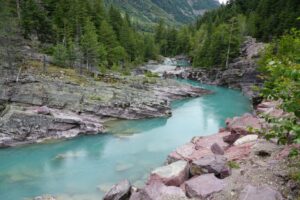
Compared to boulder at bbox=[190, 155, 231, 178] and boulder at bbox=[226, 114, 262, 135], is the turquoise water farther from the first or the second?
boulder at bbox=[226, 114, 262, 135]

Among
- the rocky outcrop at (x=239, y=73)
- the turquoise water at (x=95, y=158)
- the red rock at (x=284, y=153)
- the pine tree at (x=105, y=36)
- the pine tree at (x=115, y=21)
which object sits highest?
the pine tree at (x=115, y=21)

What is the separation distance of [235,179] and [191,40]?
337 ft

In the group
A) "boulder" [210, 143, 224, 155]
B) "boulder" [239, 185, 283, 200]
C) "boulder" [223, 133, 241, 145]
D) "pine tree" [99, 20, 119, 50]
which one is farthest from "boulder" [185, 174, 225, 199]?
"pine tree" [99, 20, 119, 50]

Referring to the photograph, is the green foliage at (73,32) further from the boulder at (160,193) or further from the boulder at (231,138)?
the boulder at (160,193)

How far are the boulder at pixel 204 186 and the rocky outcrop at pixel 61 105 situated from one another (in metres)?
21.2

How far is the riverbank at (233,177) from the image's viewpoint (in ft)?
39.9

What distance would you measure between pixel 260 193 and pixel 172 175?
541cm

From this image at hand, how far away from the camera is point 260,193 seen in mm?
11578

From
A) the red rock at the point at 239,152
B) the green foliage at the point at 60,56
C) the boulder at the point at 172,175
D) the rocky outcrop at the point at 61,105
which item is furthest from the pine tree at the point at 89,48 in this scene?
the boulder at the point at 172,175

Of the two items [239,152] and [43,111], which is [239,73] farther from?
[239,152]

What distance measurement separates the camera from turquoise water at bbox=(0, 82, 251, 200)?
22125 mm

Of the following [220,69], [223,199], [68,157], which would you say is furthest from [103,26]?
[223,199]

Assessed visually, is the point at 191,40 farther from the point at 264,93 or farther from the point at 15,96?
the point at 264,93

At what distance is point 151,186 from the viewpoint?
14.6m
